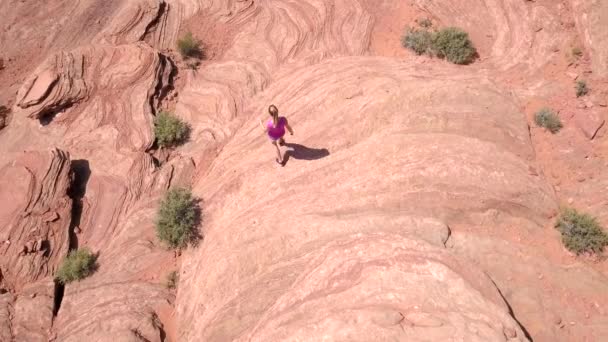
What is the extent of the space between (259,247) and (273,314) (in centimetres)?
166

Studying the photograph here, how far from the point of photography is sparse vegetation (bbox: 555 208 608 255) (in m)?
8.41

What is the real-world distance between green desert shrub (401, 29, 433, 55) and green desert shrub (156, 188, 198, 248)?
9.02 m

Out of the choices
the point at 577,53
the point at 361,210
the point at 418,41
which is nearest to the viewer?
the point at 361,210

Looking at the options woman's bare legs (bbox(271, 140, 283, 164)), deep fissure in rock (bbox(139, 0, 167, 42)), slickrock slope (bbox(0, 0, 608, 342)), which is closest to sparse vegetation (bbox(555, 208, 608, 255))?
slickrock slope (bbox(0, 0, 608, 342))

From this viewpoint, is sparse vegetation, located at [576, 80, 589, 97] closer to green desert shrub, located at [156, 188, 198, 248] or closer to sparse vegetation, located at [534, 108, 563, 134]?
sparse vegetation, located at [534, 108, 563, 134]

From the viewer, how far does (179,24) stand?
48.5ft

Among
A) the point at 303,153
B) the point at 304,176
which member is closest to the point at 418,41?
the point at 303,153

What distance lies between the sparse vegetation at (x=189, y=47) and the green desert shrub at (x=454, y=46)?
833cm

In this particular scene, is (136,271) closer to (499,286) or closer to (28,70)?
(499,286)

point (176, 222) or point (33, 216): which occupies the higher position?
point (33, 216)

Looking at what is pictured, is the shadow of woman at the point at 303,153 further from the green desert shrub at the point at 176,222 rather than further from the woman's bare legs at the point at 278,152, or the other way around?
the green desert shrub at the point at 176,222

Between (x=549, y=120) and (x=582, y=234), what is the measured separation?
3.54 metres

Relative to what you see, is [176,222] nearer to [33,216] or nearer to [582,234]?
[33,216]

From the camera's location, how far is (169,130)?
11.5m
